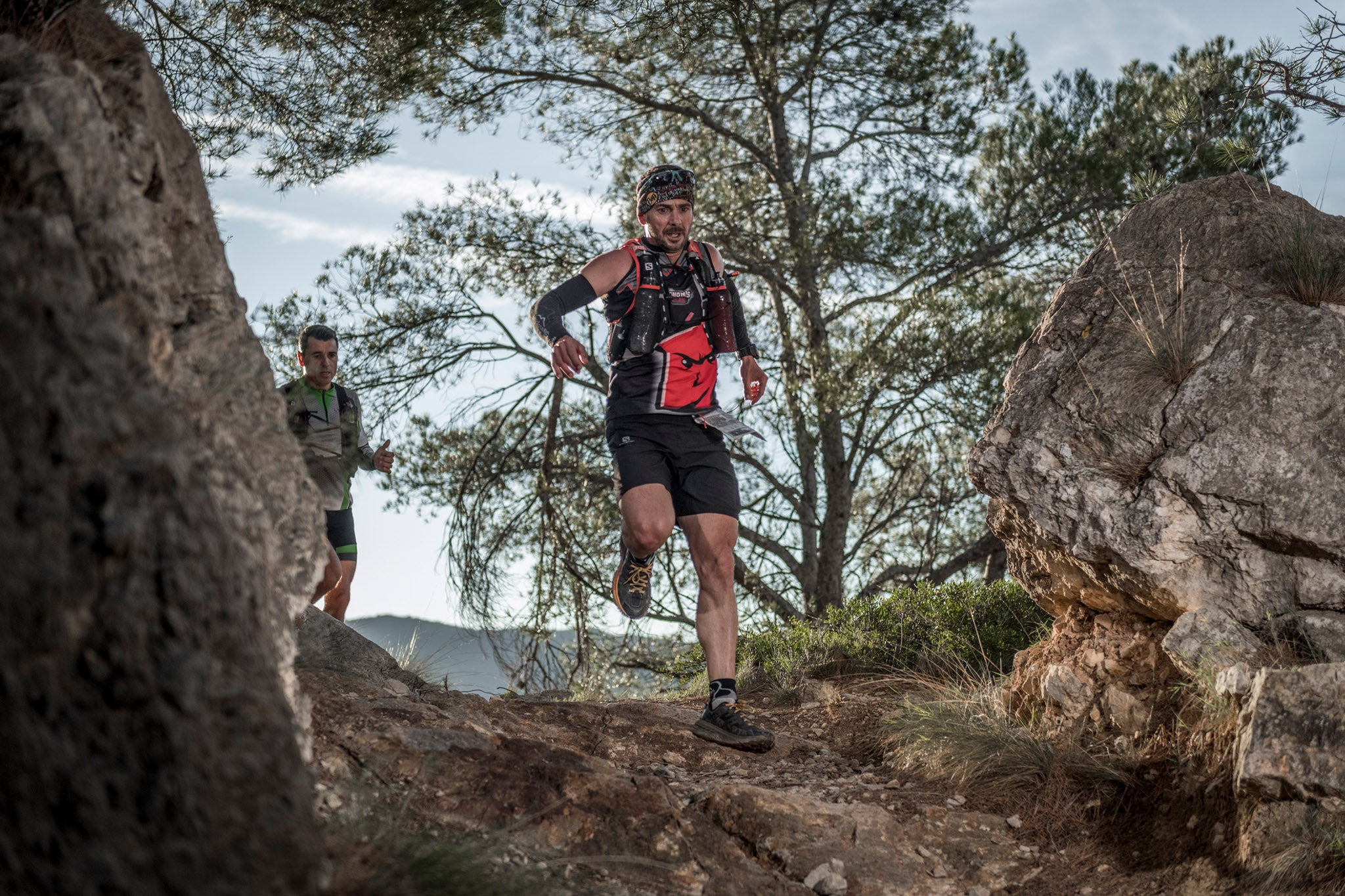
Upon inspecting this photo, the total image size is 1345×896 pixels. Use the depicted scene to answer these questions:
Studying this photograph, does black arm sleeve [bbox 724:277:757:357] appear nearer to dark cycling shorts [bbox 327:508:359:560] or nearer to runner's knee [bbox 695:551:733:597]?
runner's knee [bbox 695:551:733:597]

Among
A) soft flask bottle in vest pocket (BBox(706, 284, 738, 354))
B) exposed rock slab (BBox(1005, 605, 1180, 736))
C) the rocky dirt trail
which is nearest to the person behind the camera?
the rocky dirt trail

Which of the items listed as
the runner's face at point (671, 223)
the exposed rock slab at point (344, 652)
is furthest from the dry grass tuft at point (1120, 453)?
the exposed rock slab at point (344, 652)

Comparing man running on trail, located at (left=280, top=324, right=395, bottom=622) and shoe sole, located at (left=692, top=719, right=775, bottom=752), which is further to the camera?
man running on trail, located at (left=280, top=324, right=395, bottom=622)

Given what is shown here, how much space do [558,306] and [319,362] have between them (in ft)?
6.99

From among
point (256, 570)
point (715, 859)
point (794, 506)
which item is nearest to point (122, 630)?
point (256, 570)

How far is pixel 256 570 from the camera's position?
1.93m

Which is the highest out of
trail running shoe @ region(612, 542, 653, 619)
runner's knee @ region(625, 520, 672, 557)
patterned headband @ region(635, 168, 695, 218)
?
patterned headband @ region(635, 168, 695, 218)

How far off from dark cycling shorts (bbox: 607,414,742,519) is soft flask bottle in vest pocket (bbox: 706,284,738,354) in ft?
1.40

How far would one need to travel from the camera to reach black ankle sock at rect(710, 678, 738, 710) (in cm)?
442

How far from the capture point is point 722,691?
174 inches

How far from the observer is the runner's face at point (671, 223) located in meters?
4.60

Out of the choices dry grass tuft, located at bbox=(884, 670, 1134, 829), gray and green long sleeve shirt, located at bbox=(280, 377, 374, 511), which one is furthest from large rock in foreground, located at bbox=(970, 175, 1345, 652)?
gray and green long sleeve shirt, located at bbox=(280, 377, 374, 511)

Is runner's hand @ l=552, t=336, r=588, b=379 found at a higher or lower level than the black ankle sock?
higher

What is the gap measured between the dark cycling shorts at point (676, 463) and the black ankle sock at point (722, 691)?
0.72 meters
